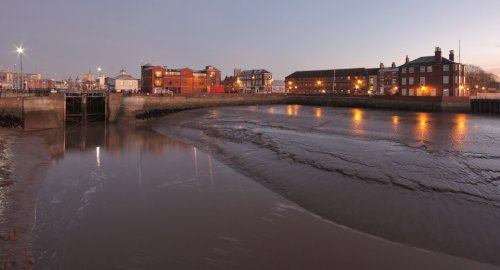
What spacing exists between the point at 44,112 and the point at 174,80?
2600 inches

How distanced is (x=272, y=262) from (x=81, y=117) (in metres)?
40.3

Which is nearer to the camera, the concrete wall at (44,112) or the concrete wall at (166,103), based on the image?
the concrete wall at (44,112)

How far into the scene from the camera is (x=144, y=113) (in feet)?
158

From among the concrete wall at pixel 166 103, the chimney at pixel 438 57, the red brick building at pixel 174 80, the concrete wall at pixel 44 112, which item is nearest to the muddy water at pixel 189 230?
the concrete wall at pixel 44 112

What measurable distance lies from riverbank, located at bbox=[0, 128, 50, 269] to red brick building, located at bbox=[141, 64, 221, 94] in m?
77.3

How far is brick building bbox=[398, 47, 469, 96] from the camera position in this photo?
7494 cm

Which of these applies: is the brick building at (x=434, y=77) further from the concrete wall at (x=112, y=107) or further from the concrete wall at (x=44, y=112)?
the concrete wall at (x=44, y=112)

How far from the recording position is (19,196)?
12.8m

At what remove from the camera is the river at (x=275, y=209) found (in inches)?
336

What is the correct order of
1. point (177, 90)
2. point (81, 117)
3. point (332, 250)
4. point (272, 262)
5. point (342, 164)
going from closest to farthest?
point (272, 262), point (332, 250), point (342, 164), point (81, 117), point (177, 90)

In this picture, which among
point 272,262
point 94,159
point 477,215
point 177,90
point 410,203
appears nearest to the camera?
point 272,262

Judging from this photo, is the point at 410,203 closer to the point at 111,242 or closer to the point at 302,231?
the point at 302,231

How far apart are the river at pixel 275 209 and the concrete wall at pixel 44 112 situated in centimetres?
1653

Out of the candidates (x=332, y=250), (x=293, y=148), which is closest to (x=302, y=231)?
(x=332, y=250)
